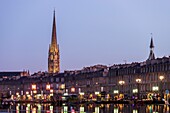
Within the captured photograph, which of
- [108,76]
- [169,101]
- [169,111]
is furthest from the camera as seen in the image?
[108,76]

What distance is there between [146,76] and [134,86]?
9.20 meters

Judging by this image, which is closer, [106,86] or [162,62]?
[162,62]

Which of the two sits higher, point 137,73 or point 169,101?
point 137,73

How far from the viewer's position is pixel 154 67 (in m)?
160

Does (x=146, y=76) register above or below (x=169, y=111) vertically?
above

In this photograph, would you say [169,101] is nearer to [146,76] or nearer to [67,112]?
[67,112]

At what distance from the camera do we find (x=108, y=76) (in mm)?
197000

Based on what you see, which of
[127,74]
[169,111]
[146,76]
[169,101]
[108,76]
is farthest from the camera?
[108,76]

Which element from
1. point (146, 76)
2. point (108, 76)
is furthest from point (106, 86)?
point (146, 76)

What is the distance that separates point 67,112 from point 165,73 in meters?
69.6

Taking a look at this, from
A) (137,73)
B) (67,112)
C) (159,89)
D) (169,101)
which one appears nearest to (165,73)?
(159,89)

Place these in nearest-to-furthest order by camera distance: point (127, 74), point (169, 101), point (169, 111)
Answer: point (169, 111)
point (169, 101)
point (127, 74)

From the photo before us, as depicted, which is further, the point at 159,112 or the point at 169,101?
the point at 169,101

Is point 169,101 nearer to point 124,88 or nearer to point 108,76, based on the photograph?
point 124,88
